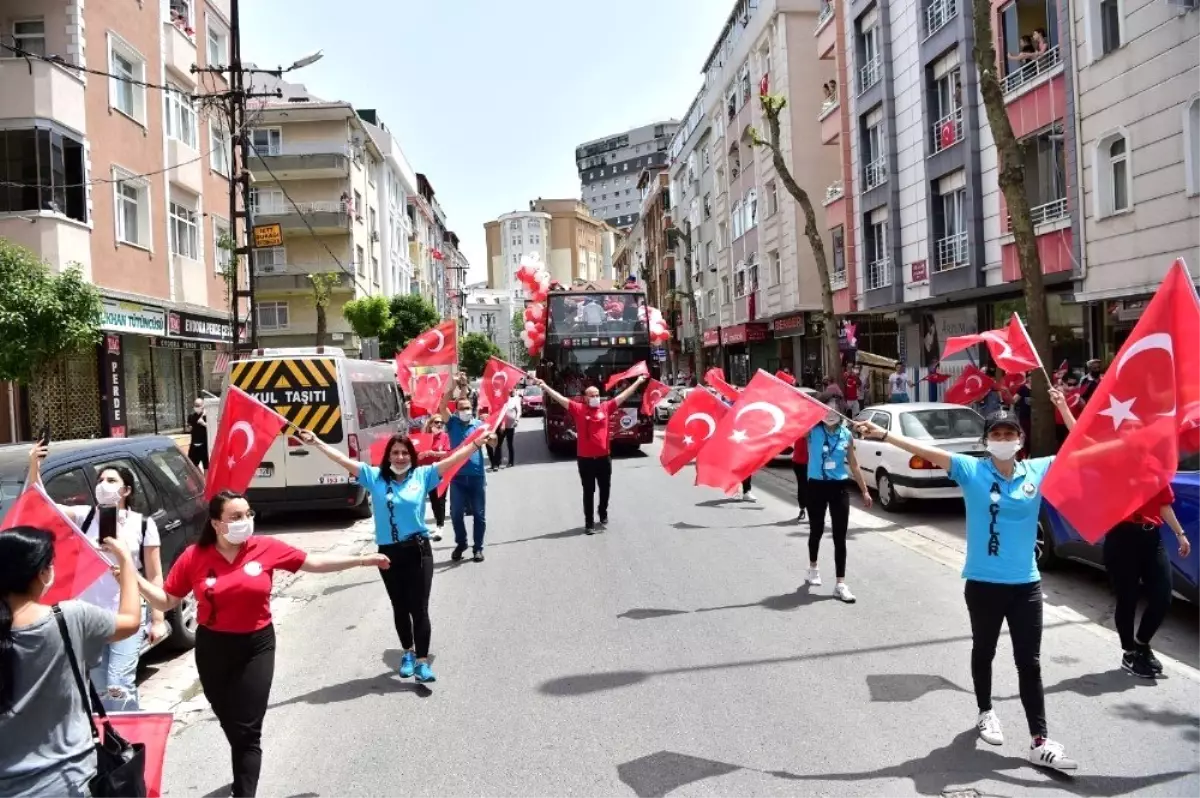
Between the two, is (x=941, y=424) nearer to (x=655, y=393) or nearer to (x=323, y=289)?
(x=655, y=393)

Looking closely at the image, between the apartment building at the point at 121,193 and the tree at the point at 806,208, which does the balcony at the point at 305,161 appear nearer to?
the apartment building at the point at 121,193

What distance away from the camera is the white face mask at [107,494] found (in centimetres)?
472

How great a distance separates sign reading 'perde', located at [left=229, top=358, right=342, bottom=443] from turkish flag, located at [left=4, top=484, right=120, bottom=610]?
900 centimetres

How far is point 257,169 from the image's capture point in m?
49.3

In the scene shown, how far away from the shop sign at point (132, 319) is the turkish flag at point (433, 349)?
10442 millimetres

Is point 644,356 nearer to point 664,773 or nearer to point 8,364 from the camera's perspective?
point 8,364

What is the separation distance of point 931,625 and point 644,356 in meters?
15.5

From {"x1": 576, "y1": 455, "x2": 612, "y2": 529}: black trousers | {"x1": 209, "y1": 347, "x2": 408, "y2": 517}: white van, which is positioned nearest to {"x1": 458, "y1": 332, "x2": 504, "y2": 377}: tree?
{"x1": 209, "y1": 347, "x2": 408, "y2": 517}: white van

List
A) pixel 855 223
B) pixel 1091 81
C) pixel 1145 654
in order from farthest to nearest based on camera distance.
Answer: pixel 855 223
pixel 1091 81
pixel 1145 654

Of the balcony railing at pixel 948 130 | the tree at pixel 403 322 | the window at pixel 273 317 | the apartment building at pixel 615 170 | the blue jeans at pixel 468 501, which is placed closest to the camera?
the blue jeans at pixel 468 501

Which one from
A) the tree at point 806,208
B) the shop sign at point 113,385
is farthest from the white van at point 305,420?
the tree at point 806,208

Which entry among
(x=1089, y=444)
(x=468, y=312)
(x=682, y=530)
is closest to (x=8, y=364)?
(x=682, y=530)

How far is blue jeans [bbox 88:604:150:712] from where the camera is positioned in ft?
14.9

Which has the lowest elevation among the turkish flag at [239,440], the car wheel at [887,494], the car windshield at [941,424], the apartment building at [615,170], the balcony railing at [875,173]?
the car wheel at [887,494]
